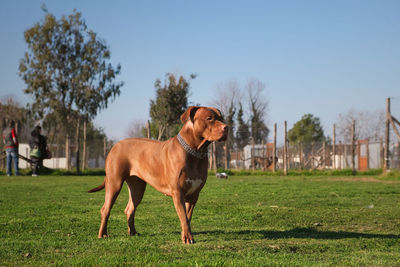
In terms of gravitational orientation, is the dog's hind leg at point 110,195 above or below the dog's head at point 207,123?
below

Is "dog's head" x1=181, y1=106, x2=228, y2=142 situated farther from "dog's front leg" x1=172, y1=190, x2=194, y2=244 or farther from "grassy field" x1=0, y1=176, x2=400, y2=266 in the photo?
"grassy field" x1=0, y1=176, x2=400, y2=266

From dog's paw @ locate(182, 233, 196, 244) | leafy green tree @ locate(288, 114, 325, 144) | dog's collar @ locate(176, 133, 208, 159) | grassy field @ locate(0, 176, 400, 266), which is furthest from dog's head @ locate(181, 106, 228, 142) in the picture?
leafy green tree @ locate(288, 114, 325, 144)

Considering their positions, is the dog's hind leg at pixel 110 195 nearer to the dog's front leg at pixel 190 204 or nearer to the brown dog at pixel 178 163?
the brown dog at pixel 178 163

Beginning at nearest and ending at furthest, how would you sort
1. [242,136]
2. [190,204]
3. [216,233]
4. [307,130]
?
[190,204] < [216,233] < [242,136] < [307,130]

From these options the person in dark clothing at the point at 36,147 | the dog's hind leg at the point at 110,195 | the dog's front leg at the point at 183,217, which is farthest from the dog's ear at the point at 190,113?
the person in dark clothing at the point at 36,147

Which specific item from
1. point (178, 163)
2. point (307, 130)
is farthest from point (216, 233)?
point (307, 130)

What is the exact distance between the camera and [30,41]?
3534 centimetres

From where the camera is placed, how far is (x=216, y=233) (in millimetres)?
5961

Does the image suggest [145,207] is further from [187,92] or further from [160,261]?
[187,92]

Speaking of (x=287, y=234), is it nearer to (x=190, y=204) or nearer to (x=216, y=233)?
(x=216, y=233)

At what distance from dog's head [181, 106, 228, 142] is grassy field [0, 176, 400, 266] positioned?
3.96 feet

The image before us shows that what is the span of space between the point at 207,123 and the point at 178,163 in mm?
565

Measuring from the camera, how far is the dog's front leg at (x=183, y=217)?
4969mm

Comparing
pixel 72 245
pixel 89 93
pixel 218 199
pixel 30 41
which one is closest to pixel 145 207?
pixel 218 199
